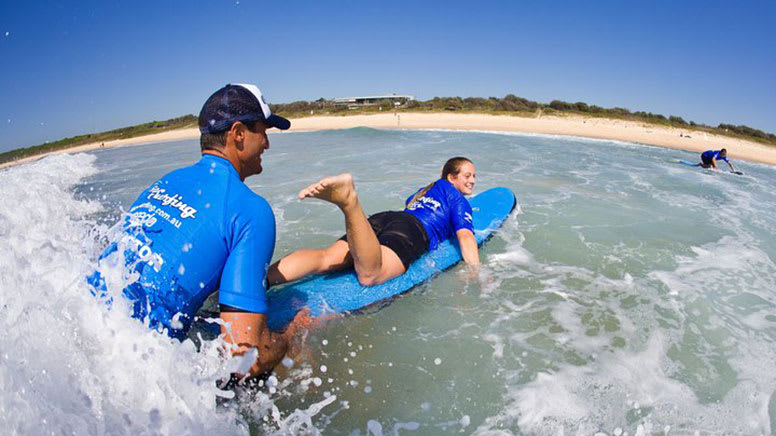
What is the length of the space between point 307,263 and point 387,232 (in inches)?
33.8

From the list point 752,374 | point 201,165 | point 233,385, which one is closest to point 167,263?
point 201,165

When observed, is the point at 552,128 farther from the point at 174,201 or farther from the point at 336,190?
the point at 174,201

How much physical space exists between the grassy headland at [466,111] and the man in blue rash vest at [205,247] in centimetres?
3893

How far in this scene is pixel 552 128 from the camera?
31.8m

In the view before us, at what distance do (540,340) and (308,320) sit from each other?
72.5 inches

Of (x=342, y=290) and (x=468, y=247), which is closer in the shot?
(x=342, y=290)

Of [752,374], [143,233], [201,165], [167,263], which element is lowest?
[752,374]

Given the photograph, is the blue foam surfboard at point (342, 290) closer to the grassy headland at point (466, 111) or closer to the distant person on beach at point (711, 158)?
the distant person on beach at point (711, 158)

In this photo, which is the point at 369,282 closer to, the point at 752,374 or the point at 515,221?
the point at 752,374

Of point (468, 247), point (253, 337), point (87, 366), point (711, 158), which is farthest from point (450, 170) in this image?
point (711, 158)

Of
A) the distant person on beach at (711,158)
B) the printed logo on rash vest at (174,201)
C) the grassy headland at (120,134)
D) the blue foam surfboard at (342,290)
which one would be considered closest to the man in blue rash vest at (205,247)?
the printed logo on rash vest at (174,201)

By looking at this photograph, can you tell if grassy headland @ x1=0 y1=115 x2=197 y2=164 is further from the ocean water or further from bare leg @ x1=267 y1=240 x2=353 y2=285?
bare leg @ x1=267 y1=240 x2=353 y2=285

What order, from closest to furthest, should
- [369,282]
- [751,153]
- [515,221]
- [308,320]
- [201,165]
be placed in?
1. [201,165]
2. [308,320]
3. [369,282]
4. [515,221]
5. [751,153]

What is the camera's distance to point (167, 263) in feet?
6.38
